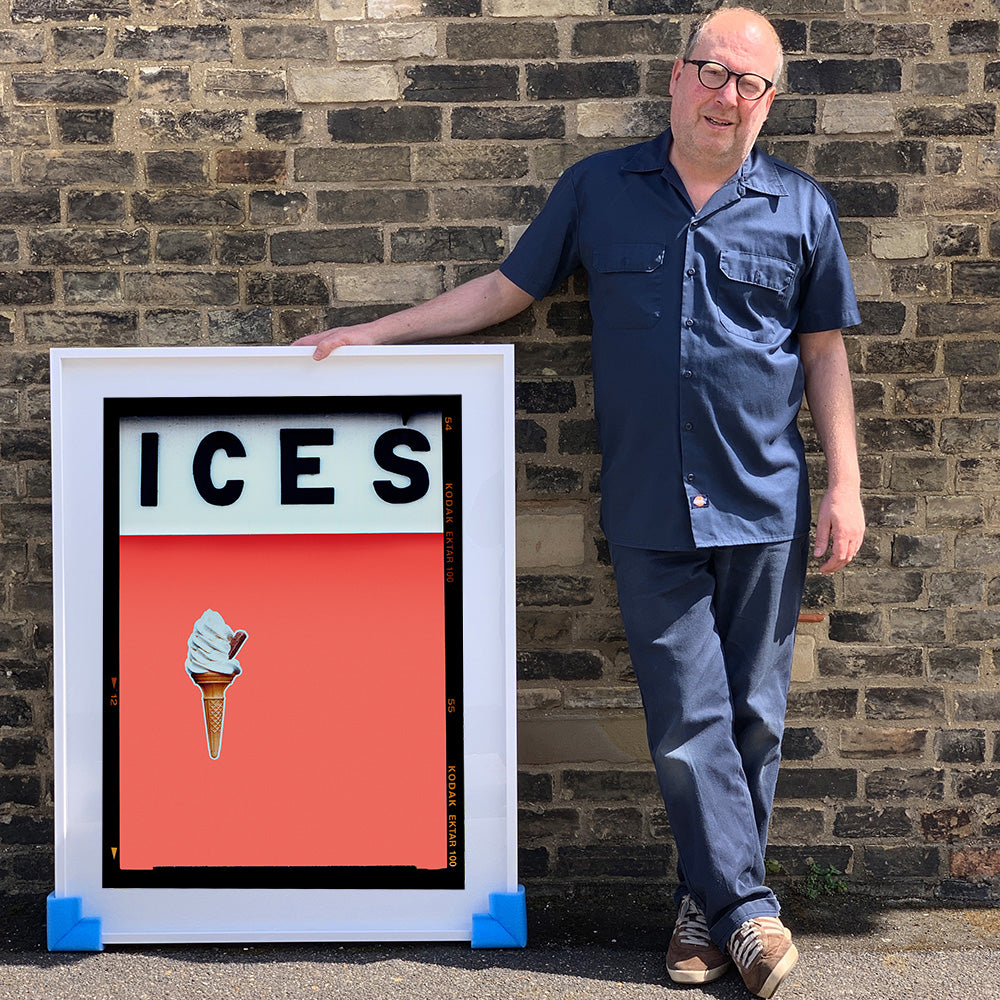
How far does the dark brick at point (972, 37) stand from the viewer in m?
3.21

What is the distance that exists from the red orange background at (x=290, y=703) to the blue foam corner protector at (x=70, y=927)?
21 cm

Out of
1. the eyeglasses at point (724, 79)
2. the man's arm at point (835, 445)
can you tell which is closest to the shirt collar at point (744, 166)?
the eyeglasses at point (724, 79)

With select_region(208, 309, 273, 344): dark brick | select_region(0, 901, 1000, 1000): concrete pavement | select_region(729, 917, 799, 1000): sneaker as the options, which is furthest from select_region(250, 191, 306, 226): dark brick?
select_region(729, 917, 799, 1000): sneaker

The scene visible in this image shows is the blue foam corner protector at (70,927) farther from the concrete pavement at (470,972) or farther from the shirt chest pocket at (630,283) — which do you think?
the shirt chest pocket at (630,283)

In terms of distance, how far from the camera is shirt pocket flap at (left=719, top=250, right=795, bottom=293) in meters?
2.83

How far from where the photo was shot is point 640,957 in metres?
3.00

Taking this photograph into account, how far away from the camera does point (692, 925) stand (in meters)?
2.94

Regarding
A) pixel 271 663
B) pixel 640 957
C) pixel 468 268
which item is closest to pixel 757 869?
pixel 640 957

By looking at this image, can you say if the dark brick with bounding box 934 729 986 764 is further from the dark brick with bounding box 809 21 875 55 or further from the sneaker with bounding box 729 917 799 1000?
the dark brick with bounding box 809 21 875 55

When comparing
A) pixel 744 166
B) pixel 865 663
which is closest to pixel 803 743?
pixel 865 663

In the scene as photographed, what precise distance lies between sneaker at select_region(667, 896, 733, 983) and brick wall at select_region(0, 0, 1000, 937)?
0.47 meters

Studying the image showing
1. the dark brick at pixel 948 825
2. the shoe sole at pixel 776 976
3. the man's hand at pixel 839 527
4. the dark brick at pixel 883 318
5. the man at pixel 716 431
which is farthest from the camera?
the dark brick at pixel 948 825

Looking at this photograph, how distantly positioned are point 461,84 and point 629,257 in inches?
30.1

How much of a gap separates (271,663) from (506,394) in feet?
3.02
